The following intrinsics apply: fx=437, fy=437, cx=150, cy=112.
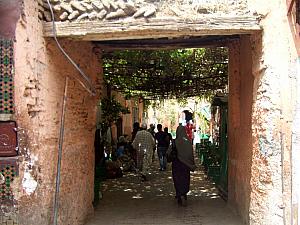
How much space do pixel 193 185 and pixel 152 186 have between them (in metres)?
1.06

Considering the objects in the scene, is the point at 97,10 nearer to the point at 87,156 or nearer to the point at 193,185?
the point at 87,156

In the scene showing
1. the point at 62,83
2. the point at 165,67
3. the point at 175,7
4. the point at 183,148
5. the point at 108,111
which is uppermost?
the point at 165,67

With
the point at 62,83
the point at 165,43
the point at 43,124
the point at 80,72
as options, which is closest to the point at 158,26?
the point at 80,72

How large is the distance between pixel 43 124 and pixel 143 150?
6.80 metres

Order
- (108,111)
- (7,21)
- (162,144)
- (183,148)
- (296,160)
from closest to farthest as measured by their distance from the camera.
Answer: (7,21), (296,160), (183,148), (108,111), (162,144)

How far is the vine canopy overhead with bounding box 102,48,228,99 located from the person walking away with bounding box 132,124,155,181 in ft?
5.50

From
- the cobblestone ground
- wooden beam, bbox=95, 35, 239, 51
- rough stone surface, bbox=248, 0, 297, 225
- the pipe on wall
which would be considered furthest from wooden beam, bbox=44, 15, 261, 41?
the cobblestone ground

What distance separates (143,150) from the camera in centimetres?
1181

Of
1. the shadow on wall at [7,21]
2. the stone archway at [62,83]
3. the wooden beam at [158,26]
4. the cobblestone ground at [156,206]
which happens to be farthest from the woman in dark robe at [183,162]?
the shadow on wall at [7,21]

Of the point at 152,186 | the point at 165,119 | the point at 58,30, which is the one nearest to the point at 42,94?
the point at 58,30

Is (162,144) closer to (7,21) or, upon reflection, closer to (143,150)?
(143,150)

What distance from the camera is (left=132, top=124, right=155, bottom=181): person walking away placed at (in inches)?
465

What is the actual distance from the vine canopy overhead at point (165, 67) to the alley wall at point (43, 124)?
338cm

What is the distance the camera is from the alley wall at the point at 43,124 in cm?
475
